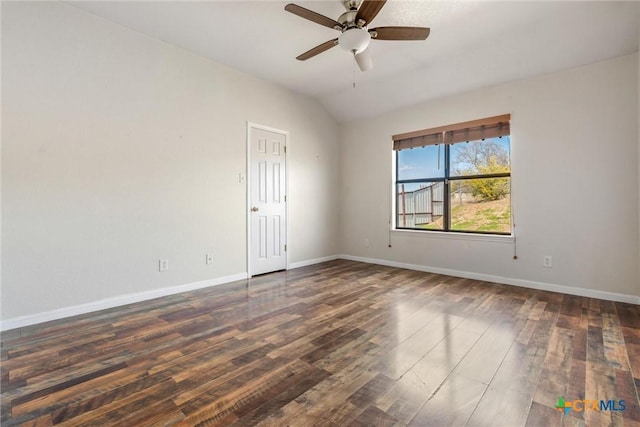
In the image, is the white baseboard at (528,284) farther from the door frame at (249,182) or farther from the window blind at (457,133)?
the window blind at (457,133)

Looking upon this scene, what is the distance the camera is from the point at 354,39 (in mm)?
2459

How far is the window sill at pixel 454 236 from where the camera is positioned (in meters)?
3.84

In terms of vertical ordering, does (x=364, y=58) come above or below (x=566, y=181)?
above

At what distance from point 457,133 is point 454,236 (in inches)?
59.5

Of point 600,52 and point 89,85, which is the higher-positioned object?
point 600,52

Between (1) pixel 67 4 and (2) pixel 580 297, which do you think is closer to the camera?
(1) pixel 67 4

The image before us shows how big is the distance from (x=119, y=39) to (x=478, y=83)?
4.30 metres

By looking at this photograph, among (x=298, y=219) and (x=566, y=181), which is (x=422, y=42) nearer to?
(x=566, y=181)

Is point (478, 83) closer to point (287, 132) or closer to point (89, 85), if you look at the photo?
point (287, 132)

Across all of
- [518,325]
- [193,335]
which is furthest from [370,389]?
[518,325]

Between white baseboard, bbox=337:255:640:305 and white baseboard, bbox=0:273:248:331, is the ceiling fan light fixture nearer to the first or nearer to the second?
white baseboard, bbox=0:273:248:331

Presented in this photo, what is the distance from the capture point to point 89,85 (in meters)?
2.80

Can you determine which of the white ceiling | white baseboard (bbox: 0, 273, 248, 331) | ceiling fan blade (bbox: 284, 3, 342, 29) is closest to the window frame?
the white ceiling

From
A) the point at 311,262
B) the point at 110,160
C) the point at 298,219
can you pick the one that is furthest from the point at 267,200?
the point at 110,160
